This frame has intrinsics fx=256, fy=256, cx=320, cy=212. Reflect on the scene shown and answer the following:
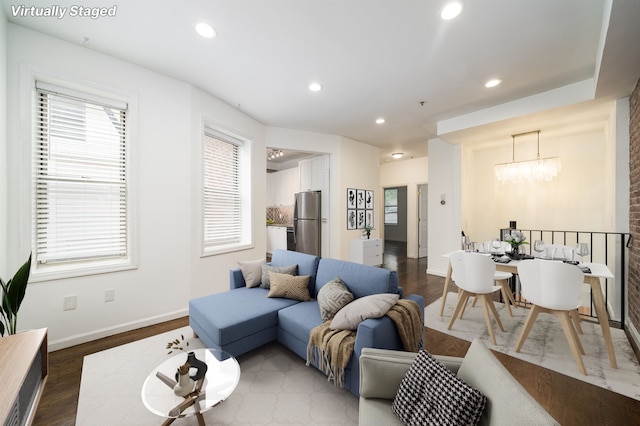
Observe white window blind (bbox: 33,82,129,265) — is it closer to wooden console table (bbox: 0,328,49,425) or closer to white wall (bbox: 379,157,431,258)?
wooden console table (bbox: 0,328,49,425)

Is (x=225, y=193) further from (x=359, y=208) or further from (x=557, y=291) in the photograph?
(x=557, y=291)

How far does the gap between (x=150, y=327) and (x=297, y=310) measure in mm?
1821

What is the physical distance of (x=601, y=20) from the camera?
2.03 meters

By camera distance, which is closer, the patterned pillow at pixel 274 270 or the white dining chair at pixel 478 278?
the white dining chair at pixel 478 278

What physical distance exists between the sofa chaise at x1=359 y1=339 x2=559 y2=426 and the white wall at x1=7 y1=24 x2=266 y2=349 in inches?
106

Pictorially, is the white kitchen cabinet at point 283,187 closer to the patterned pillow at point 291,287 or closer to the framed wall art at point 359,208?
the framed wall art at point 359,208

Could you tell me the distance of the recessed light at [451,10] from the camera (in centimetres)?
188

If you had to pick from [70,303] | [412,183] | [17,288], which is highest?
[412,183]

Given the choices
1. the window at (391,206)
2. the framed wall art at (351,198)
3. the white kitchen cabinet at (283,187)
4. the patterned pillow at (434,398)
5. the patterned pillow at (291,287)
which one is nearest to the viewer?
the patterned pillow at (434,398)

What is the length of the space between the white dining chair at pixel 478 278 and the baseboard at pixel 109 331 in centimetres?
319

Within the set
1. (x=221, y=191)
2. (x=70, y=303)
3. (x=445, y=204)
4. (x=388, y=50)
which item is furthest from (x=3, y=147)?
(x=445, y=204)

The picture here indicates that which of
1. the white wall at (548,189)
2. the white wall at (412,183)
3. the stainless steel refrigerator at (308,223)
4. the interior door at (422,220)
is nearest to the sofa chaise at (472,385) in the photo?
the white wall at (548,189)

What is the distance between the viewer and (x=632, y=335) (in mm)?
2592

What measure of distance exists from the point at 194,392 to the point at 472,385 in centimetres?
139
